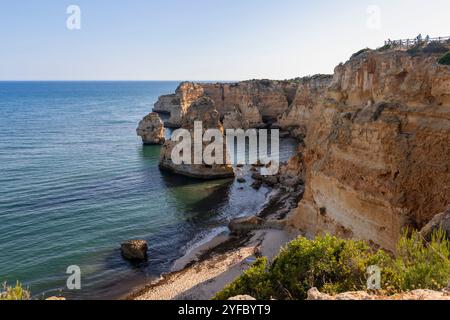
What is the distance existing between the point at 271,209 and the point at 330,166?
1471 centimetres

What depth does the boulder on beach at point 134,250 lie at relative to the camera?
95.7 feet

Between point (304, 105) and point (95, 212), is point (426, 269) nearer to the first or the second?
point (95, 212)

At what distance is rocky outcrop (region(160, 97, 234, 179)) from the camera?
2082 inches

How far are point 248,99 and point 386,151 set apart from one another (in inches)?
3076

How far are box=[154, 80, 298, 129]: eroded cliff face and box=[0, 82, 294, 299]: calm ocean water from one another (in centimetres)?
3369

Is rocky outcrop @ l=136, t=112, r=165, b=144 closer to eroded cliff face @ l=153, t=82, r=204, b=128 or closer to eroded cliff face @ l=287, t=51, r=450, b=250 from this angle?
eroded cliff face @ l=153, t=82, r=204, b=128

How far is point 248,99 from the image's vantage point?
9800 centimetres

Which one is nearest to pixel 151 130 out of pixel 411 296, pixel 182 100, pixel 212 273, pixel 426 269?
pixel 182 100

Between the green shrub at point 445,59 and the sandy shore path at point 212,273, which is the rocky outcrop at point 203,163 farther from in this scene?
the green shrub at point 445,59
